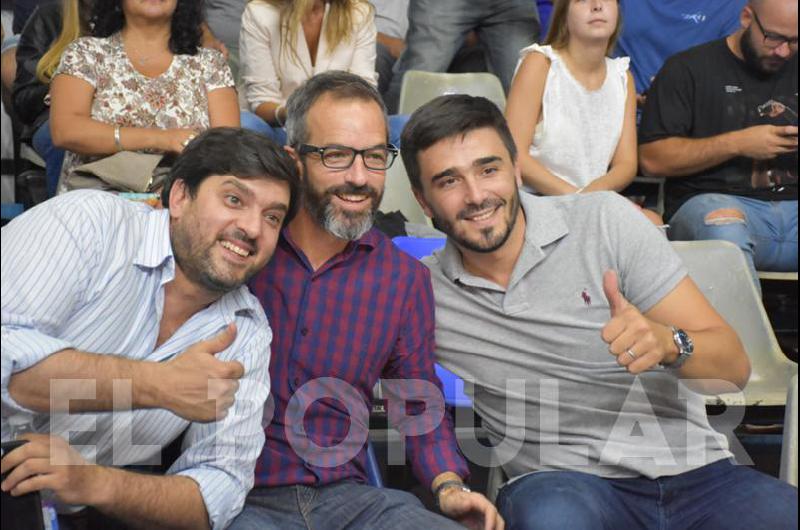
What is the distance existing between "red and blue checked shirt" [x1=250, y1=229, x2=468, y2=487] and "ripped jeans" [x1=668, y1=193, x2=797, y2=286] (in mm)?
1246

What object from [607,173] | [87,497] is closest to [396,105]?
[607,173]

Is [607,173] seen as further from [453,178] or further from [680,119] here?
[453,178]

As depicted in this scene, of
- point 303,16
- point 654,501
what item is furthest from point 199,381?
point 303,16

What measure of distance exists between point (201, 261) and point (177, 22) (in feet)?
3.45

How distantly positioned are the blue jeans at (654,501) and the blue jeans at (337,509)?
15 cm

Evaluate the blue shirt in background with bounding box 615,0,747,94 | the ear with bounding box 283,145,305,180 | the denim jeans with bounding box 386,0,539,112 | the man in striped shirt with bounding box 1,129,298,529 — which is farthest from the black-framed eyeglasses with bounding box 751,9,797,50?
the man in striped shirt with bounding box 1,129,298,529

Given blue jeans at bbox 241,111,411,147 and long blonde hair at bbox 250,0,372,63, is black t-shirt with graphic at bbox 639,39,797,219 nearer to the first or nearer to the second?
blue jeans at bbox 241,111,411,147

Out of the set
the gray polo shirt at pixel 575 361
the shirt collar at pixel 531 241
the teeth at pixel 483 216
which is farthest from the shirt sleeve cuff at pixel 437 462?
the teeth at pixel 483 216

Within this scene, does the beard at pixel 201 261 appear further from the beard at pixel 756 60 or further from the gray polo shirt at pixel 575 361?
the beard at pixel 756 60

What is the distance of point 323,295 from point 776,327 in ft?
6.29

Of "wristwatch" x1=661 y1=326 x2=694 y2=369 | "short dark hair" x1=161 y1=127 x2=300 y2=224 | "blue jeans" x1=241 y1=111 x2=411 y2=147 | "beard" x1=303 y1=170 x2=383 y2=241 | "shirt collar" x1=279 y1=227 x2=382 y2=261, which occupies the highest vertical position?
"short dark hair" x1=161 y1=127 x2=300 y2=224

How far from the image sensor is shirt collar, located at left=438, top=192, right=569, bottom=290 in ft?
6.44

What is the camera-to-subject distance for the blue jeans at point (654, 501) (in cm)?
174

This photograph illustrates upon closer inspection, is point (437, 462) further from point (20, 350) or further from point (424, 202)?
point (20, 350)
